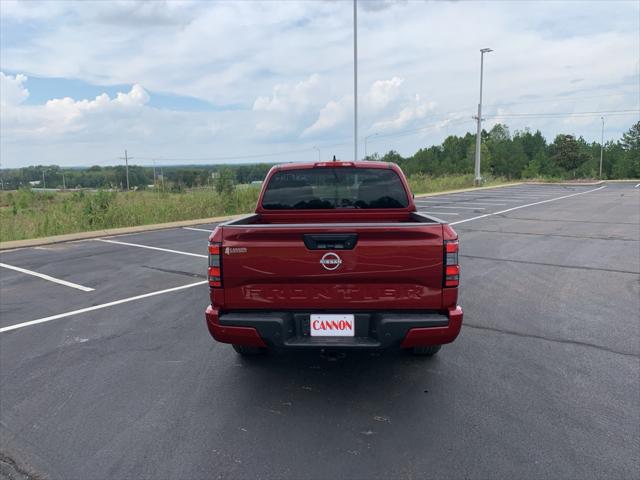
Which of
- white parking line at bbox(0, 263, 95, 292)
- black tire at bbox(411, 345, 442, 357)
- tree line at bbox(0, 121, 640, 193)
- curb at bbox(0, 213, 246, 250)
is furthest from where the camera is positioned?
tree line at bbox(0, 121, 640, 193)

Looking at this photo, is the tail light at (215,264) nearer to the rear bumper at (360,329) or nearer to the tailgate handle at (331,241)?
the rear bumper at (360,329)

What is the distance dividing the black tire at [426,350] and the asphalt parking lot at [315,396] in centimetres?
9

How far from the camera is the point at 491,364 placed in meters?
4.41

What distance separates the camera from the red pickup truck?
136 inches

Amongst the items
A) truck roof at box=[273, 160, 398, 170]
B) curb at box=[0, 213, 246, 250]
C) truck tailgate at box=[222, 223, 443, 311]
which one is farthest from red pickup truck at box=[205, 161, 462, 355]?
curb at box=[0, 213, 246, 250]

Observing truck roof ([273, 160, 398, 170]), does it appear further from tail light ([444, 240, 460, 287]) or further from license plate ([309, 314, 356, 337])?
license plate ([309, 314, 356, 337])

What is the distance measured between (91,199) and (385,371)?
46.4 feet

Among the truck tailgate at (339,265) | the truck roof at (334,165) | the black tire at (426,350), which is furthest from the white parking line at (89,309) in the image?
the black tire at (426,350)

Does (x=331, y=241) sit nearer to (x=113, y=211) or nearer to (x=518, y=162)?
(x=113, y=211)

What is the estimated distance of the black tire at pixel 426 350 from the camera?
14.5ft

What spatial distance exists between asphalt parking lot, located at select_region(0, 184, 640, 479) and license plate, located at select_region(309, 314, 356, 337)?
0.58 meters

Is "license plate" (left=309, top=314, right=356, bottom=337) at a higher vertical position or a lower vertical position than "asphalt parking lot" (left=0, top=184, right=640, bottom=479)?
higher

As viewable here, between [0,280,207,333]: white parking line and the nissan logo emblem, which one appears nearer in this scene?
the nissan logo emblem

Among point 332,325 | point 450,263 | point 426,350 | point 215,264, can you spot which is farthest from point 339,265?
point 426,350
